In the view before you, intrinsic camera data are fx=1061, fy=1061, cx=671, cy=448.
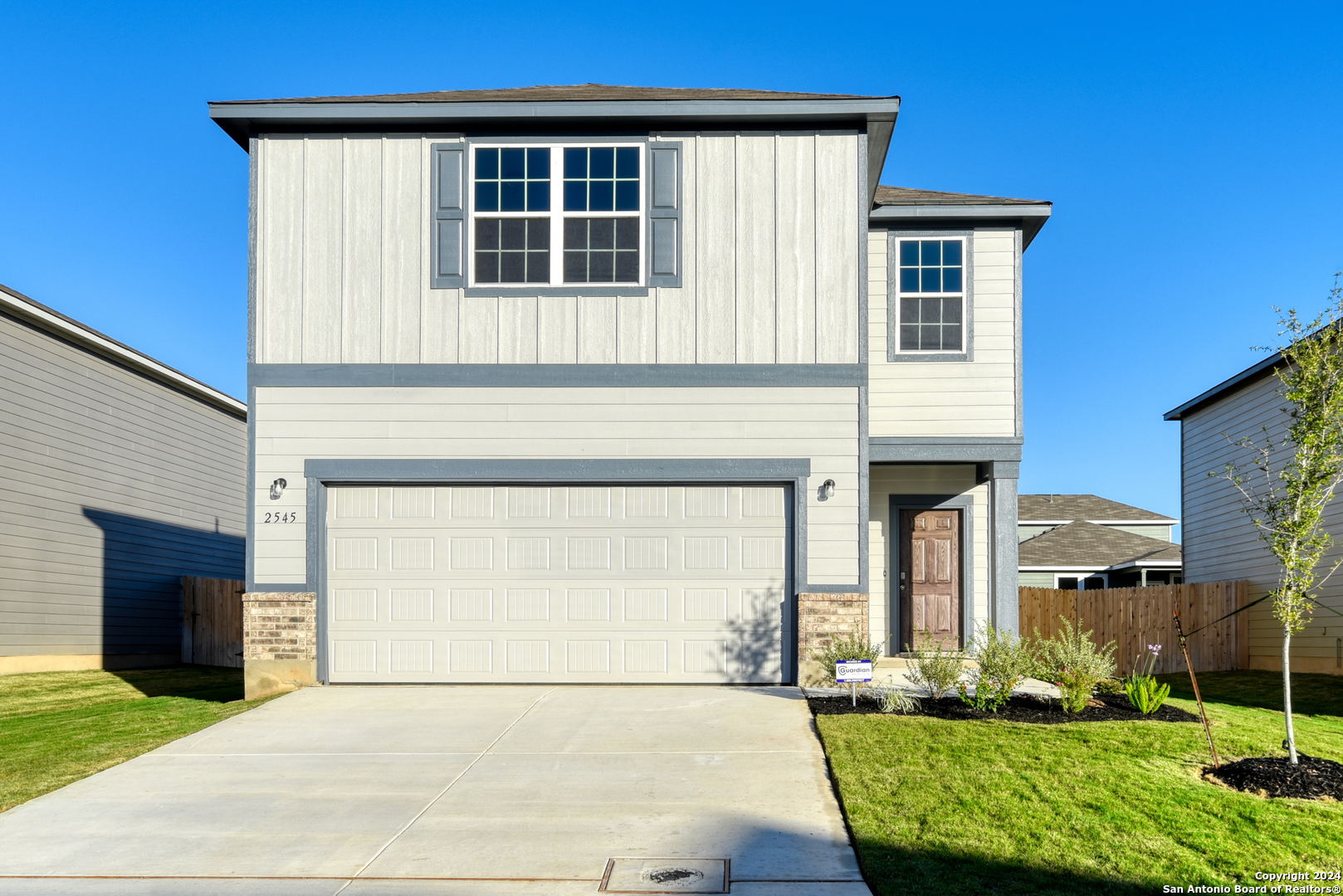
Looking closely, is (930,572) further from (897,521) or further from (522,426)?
(522,426)

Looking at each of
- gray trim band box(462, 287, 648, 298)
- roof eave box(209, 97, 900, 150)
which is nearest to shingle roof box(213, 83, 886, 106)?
roof eave box(209, 97, 900, 150)

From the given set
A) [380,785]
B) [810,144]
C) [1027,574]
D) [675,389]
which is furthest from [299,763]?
[1027,574]

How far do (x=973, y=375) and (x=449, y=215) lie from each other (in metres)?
6.76

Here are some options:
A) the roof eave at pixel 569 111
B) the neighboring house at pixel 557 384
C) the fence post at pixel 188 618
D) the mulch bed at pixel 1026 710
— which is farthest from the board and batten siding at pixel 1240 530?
the fence post at pixel 188 618

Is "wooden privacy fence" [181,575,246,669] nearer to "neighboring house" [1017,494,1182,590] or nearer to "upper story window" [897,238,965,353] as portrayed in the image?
"upper story window" [897,238,965,353]

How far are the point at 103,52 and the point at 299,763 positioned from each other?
18.5m

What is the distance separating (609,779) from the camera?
7.70m

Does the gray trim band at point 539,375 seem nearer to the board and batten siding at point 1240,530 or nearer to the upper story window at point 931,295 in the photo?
the upper story window at point 931,295

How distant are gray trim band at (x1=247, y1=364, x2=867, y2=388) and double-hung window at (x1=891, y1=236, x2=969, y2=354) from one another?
8.17ft

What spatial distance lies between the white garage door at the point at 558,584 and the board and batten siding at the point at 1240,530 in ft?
22.4

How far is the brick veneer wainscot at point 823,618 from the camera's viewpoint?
11.2 m

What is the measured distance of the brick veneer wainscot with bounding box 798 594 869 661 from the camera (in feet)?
36.8

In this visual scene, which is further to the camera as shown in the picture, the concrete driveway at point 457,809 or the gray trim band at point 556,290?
the gray trim band at point 556,290

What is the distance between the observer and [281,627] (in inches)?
447
